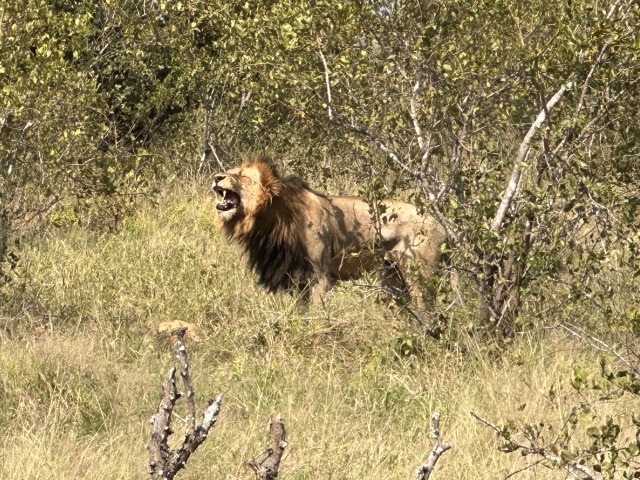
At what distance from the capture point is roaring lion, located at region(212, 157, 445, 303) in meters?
7.80

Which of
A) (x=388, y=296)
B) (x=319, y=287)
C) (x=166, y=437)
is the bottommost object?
(x=319, y=287)

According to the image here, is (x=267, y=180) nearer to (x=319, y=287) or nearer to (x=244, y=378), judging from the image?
(x=319, y=287)

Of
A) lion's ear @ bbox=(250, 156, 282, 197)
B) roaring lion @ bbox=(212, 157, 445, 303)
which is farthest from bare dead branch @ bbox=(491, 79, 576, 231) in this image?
lion's ear @ bbox=(250, 156, 282, 197)

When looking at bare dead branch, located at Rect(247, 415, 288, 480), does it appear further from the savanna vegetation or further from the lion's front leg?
the lion's front leg

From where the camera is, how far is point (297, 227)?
7914mm

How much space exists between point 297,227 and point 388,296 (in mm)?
1659

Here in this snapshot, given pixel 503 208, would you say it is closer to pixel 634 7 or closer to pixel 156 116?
pixel 634 7

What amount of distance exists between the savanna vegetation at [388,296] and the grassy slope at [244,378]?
16mm

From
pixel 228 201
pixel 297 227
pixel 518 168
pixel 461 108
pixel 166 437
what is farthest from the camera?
pixel 228 201

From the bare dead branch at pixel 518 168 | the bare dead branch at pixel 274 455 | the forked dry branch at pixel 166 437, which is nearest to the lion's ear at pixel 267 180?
the bare dead branch at pixel 518 168

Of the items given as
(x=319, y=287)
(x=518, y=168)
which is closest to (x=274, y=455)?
(x=518, y=168)

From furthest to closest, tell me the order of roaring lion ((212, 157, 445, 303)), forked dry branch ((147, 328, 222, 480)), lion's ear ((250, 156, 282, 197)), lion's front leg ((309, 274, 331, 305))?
lion's ear ((250, 156, 282, 197)) < roaring lion ((212, 157, 445, 303)) < lion's front leg ((309, 274, 331, 305)) < forked dry branch ((147, 328, 222, 480))

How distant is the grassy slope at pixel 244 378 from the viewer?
4918 millimetres

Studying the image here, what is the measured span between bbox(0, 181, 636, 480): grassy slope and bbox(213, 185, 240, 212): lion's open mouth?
19.3 inches
